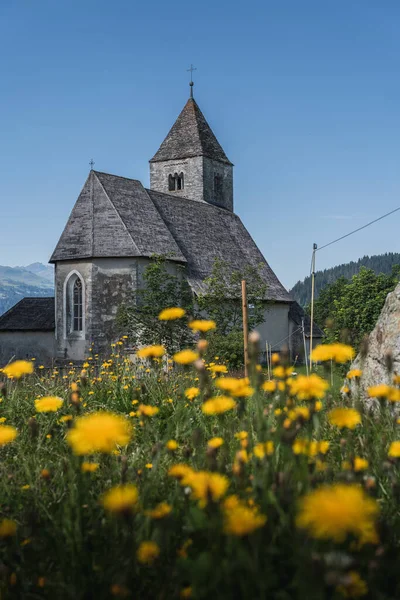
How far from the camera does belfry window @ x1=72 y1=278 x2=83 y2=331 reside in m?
30.2

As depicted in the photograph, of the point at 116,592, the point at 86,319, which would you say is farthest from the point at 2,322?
the point at 116,592

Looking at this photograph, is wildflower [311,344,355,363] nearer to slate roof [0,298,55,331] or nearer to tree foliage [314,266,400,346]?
slate roof [0,298,55,331]

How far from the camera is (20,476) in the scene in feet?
13.4

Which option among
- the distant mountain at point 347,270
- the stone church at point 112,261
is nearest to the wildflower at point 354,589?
the stone church at point 112,261

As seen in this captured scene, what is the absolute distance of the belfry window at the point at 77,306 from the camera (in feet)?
99.1

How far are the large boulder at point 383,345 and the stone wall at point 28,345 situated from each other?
25585 mm

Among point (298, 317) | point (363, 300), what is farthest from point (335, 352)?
point (363, 300)

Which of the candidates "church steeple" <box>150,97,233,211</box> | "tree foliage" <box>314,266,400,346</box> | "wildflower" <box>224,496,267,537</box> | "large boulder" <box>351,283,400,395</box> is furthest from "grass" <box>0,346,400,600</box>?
"church steeple" <box>150,97,233,211</box>

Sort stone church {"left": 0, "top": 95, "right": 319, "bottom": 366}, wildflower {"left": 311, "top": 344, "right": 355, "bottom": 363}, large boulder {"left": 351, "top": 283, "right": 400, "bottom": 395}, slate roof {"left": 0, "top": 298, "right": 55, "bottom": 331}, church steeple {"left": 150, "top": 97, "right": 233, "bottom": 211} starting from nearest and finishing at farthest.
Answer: wildflower {"left": 311, "top": 344, "right": 355, "bottom": 363}
large boulder {"left": 351, "top": 283, "right": 400, "bottom": 395}
stone church {"left": 0, "top": 95, "right": 319, "bottom": 366}
slate roof {"left": 0, "top": 298, "right": 55, "bottom": 331}
church steeple {"left": 150, "top": 97, "right": 233, "bottom": 211}

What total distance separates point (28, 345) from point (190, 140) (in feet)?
64.6

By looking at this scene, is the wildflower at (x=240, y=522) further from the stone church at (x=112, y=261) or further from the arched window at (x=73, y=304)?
the arched window at (x=73, y=304)

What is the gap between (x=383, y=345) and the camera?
22.0ft

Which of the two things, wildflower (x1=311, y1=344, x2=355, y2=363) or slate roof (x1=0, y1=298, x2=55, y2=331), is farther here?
slate roof (x1=0, y1=298, x2=55, y2=331)

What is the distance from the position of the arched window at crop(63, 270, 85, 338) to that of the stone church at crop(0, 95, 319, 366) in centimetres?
5
